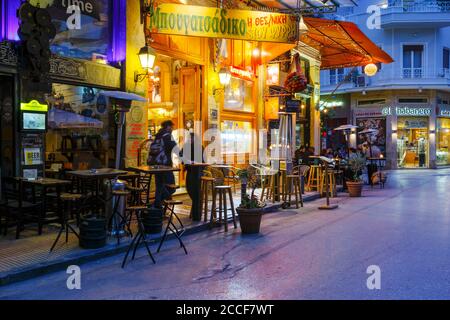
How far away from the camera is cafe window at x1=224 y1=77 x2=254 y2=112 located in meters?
15.7

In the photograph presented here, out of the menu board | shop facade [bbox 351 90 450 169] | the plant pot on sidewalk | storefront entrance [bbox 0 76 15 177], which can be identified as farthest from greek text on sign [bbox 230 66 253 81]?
shop facade [bbox 351 90 450 169]

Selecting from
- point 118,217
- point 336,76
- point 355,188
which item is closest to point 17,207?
point 118,217

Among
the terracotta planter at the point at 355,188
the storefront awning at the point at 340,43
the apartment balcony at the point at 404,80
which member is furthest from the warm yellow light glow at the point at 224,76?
the apartment balcony at the point at 404,80

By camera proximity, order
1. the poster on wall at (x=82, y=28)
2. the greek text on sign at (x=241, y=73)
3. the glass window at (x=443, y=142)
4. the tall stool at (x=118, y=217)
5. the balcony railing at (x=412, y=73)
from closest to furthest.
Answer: the tall stool at (x=118, y=217), the poster on wall at (x=82, y=28), the greek text on sign at (x=241, y=73), the balcony railing at (x=412, y=73), the glass window at (x=443, y=142)

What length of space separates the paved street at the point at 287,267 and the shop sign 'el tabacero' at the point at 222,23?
15.9 feet

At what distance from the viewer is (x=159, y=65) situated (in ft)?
48.3

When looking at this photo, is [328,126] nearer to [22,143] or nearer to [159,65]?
[159,65]

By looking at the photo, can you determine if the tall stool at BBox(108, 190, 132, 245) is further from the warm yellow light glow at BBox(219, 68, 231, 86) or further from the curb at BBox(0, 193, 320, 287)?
the warm yellow light glow at BBox(219, 68, 231, 86)

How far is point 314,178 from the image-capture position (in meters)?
16.9

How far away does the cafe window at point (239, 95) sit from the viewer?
15.7 m

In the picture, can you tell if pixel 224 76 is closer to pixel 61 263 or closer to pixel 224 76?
pixel 224 76

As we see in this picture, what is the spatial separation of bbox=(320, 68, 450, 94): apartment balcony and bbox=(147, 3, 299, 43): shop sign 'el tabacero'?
67.2ft

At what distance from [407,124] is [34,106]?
29.1m

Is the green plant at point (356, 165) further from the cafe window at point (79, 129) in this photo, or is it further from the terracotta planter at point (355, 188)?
the cafe window at point (79, 129)
